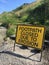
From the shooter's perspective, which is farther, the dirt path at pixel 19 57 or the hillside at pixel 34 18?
the hillside at pixel 34 18

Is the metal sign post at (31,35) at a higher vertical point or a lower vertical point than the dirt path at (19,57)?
higher

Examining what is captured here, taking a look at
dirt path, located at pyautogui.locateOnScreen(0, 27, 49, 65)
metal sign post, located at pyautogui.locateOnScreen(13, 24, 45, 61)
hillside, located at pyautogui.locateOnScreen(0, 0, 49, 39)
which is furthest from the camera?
hillside, located at pyautogui.locateOnScreen(0, 0, 49, 39)

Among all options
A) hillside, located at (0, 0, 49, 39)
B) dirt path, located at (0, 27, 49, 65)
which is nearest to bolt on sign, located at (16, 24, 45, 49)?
dirt path, located at (0, 27, 49, 65)

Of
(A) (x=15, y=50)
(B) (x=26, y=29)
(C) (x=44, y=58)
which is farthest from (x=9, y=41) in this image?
(C) (x=44, y=58)

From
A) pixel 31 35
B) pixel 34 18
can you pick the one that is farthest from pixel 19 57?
pixel 34 18

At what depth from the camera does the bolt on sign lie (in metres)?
11.6

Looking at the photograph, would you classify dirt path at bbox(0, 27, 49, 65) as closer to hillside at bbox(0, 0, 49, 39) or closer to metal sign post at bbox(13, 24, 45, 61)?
metal sign post at bbox(13, 24, 45, 61)

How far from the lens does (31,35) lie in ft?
40.3

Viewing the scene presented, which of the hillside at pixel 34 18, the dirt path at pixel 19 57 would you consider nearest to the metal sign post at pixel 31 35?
the dirt path at pixel 19 57

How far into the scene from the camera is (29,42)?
1239 centimetres

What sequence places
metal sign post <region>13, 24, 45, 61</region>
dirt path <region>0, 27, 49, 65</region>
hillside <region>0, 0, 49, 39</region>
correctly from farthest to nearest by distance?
hillside <region>0, 0, 49, 39</region> → metal sign post <region>13, 24, 45, 61</region> → dirt path <region>0, 27, 49, 65</region>

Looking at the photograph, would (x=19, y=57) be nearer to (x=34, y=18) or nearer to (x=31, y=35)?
(x=31, y=35)

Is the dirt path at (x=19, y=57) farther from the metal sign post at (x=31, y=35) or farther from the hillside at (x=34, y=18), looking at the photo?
the hillside at (x=34, y=18)

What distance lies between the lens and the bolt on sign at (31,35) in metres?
11.6
